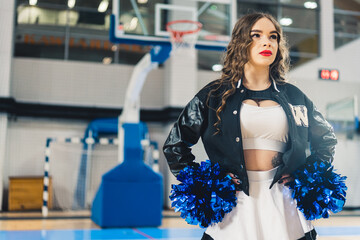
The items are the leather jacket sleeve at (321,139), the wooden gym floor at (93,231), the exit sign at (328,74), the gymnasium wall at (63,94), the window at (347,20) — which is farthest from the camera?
the window at (347,20)

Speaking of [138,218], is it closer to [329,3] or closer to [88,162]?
[88,162]

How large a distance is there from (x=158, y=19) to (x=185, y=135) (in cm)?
694

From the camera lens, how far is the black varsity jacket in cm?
187

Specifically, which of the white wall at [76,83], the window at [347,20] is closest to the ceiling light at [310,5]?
the window at [347,20]

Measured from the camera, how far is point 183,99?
42.6 ft

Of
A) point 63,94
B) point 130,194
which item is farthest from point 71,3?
point 130,194

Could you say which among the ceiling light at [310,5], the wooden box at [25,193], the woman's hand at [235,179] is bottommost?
the wooden box at [25,193]

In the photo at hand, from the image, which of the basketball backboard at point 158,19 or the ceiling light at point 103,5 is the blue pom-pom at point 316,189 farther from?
the ceiling light at point 103,5

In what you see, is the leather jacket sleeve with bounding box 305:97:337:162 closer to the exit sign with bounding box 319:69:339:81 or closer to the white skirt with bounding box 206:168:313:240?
the white skirt with bounding box 206:168:313:240

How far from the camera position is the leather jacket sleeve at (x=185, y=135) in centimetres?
199

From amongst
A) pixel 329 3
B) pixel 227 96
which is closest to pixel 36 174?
pixel 329 3

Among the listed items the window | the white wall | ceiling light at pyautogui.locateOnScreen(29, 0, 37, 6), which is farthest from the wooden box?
the window

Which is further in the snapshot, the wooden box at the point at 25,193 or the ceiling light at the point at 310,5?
the ceiling light at the point at 310,5

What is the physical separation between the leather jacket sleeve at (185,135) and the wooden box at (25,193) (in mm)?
10451
